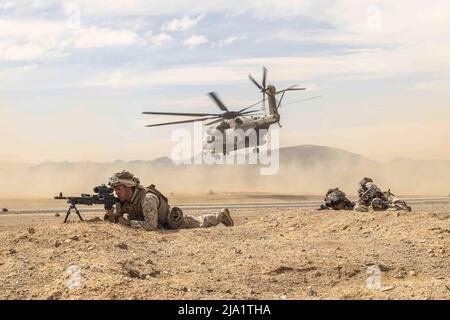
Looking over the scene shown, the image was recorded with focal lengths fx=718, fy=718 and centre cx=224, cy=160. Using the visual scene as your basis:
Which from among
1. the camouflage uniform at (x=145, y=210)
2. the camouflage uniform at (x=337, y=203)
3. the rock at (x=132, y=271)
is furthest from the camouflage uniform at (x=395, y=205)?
the rock at (x=132, y=271)

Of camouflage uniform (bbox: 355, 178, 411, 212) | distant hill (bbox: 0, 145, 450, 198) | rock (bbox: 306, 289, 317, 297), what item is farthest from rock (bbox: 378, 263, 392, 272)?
distant hill (bbox: 0, 145, 450, 198)

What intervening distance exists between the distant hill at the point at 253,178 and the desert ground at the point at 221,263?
53.7 meters

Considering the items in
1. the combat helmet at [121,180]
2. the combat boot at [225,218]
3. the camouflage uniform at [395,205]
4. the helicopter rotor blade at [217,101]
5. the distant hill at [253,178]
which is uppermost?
the helicopter rotor blade at [217,101]

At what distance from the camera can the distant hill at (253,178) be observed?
7469cm

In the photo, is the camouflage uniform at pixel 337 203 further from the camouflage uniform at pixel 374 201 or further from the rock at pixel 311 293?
the rock at pixel 311 293

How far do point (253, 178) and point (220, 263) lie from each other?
70.2 m

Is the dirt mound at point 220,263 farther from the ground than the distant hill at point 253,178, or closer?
closer

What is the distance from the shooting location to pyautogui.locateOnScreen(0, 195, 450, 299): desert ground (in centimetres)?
834

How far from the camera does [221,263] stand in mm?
10352

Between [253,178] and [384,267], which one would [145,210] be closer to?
[384,267]

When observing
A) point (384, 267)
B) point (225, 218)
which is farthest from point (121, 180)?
point (384, 267)

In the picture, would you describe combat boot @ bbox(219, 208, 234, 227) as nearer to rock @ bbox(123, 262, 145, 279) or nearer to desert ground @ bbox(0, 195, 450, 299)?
desert ground @ bbox(0, 195, 450, 299)
